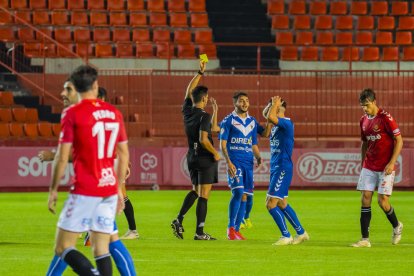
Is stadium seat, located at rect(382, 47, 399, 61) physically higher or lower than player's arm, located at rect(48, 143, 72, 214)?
higher

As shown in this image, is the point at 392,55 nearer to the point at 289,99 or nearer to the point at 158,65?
the point at 289,99

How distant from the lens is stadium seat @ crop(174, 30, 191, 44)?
34094 mm

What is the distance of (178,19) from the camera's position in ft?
114

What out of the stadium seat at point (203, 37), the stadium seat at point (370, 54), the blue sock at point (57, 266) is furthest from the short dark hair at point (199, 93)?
the stadium seat at point (370, 54)

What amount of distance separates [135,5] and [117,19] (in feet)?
2.73

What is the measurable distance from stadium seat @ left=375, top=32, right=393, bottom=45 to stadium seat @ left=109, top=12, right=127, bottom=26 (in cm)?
810

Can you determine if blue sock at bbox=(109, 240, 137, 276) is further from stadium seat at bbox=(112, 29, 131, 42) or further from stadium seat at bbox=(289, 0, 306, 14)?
stadium seat at bbox=(289, 0, 306, 14)

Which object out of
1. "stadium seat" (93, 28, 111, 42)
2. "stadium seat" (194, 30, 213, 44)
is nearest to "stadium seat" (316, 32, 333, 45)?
"stadium seat" (194, 30, 213, 44)

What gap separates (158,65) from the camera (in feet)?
107

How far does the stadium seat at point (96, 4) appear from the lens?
113ft

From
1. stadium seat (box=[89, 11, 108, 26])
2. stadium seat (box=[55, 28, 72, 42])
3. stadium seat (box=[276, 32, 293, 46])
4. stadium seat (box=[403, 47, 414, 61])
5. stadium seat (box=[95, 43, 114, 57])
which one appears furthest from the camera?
stadium seat (box=[276, 32, 293, 46])

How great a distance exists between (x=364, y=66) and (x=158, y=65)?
646 cm

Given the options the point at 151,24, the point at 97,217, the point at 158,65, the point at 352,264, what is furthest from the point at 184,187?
the point at 97,217

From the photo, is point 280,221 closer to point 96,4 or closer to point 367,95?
point 367,95
